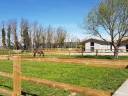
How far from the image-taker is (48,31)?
3720 inches

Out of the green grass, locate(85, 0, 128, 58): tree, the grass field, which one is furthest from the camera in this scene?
locate(85, 0, 128, 58): tree

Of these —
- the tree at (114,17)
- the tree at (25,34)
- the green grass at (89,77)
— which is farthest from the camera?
the tree at (25,34)

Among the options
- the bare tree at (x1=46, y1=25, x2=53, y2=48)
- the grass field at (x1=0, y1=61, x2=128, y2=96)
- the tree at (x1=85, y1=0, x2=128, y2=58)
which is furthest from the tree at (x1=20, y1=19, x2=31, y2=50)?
the grass field at (x1=0, y1=61, x2=128, y2=96)

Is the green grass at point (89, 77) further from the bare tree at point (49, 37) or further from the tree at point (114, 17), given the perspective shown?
the bare tree at point (49, 37)

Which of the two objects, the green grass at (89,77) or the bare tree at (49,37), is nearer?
the green grass at (89,77)

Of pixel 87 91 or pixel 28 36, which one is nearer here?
pixel 87 91

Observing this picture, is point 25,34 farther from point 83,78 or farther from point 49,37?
point 83,78

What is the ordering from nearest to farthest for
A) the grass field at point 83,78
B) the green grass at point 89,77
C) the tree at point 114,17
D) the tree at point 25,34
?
the grass field at point 83,78 < the green grass at point 89,77 < the tree at point 114,17 < the tree at point 25,34

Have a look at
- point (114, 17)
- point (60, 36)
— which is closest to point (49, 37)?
point (60, 36)

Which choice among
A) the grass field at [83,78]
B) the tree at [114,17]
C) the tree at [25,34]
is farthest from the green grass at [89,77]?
the tree at [25,34]

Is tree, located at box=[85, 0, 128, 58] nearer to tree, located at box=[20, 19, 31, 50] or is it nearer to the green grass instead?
the green grass

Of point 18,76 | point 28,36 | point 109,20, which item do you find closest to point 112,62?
point 18,76

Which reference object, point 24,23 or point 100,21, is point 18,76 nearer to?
point 100,21

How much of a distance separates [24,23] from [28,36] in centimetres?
412
